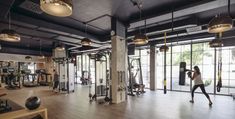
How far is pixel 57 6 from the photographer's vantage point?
175 cm

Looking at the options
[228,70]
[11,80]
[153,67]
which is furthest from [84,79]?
[228,70]

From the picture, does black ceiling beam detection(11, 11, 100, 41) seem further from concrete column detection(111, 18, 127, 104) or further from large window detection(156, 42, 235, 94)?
large window detection(156, 42, 235, 94)

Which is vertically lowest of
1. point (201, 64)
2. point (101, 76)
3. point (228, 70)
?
point (101, 76)

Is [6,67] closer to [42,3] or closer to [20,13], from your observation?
[20,13]

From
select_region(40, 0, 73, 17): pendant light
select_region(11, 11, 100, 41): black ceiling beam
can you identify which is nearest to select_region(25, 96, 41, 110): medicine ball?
select_region(40, 0, 73, 17): pendant light

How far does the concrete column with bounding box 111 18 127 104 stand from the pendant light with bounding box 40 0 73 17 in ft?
13.5

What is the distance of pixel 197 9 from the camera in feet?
14.4

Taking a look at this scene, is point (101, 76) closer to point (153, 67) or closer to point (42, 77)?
point (153, 67)

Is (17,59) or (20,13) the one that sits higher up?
(20,13)

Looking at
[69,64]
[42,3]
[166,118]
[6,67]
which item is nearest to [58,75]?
[69,64]

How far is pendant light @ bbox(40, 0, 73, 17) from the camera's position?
5.20 ft

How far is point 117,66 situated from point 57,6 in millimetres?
4397

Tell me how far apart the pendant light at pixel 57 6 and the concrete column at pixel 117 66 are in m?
4.10

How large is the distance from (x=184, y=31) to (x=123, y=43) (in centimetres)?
312
